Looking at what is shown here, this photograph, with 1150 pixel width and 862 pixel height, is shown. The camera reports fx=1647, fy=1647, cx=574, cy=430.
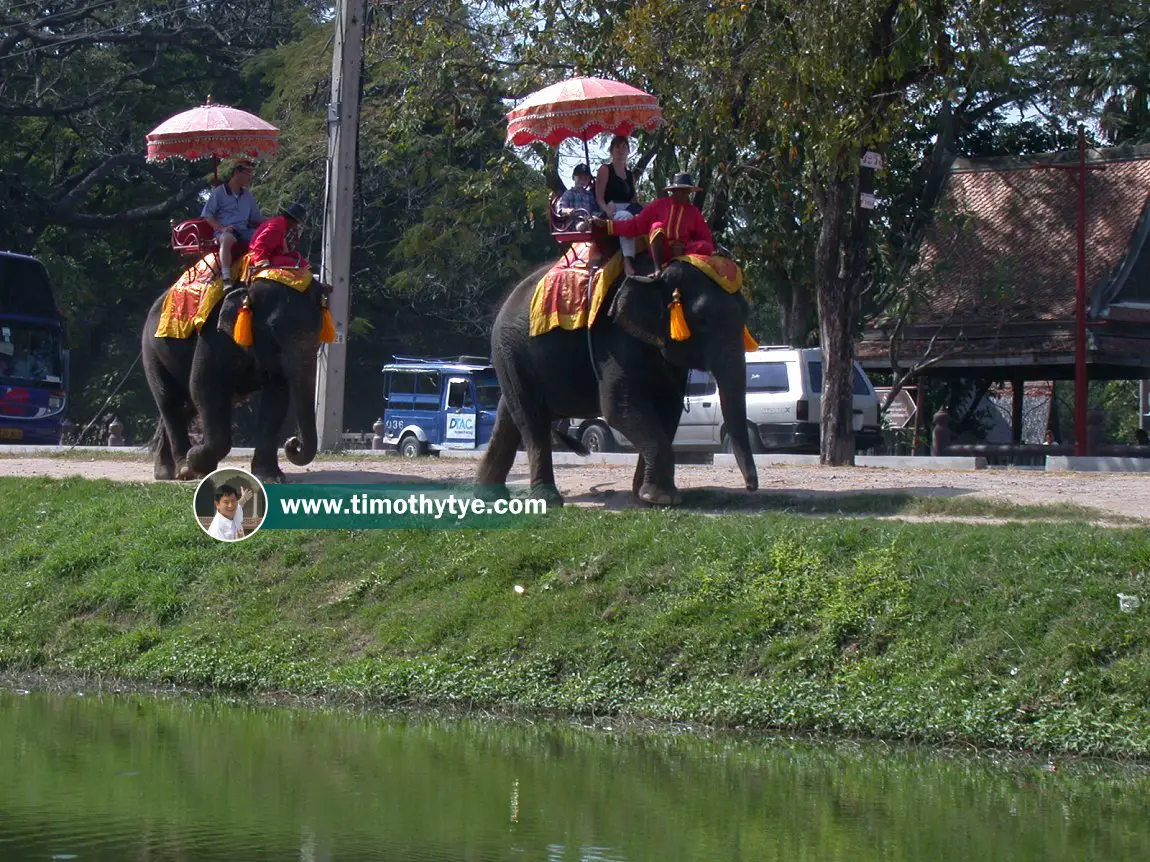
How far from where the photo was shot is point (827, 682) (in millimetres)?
8977

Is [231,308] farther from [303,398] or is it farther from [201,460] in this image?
[201,460]

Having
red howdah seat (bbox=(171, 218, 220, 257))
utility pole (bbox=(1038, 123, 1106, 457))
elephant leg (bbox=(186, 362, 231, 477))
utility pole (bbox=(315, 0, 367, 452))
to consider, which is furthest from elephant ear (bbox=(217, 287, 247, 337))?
utility pole (bbox=(1038, 123, 1106, 457))

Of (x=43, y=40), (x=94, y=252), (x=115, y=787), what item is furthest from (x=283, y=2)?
(x=115, y=787)

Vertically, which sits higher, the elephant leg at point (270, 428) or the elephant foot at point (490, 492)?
the elephant leg at point (270, 428)

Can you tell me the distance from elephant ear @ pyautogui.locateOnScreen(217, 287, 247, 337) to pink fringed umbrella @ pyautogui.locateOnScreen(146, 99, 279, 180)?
268 centimetres

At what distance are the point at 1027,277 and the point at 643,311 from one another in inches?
721

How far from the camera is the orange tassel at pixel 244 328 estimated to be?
514 inches

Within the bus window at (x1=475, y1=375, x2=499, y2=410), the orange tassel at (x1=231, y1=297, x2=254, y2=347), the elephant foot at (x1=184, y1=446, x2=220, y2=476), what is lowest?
the elephant foot at (x1=184, y1=446, x2=220, y2=476)

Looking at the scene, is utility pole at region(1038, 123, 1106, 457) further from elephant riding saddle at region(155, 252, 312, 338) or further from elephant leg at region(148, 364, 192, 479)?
elephant riding saddle at region(155, 252, 312, 338)

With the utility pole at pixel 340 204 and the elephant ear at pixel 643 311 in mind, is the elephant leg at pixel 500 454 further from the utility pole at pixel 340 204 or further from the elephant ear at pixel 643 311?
the utility pole at pixel 340 204

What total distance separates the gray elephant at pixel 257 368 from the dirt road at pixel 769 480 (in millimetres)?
760

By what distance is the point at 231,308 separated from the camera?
43.7ft

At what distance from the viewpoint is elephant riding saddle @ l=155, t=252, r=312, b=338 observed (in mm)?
13203

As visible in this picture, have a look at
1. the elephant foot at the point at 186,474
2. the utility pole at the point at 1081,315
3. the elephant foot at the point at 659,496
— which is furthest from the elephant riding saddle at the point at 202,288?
the utility pole at the point at 1081,315
